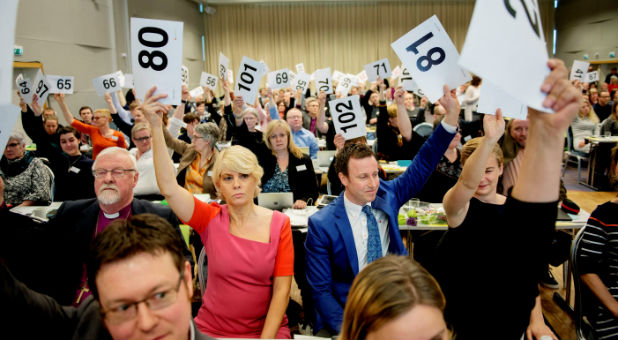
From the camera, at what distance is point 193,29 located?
54.2ft

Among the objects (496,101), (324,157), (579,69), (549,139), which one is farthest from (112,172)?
(579,69)

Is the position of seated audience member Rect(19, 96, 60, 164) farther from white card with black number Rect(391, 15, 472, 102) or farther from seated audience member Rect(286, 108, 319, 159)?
white card with black number Rect(391, 15, 472, 102)

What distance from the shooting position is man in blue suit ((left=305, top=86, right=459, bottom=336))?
6.93ft

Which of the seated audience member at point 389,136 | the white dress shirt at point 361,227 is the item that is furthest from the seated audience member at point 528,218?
the seated audience member at point 389,136

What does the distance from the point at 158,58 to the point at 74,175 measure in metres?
2.61

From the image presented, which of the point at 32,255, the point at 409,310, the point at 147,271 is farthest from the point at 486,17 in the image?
the point at 32,255

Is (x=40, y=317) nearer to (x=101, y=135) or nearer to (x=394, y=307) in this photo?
(x=394, y=307)

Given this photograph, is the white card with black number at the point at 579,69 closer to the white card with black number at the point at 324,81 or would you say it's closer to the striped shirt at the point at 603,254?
the white card with black number at the point at 324,81

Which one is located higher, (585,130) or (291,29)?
(291,29)

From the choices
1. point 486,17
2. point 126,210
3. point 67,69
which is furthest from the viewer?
point 67,69

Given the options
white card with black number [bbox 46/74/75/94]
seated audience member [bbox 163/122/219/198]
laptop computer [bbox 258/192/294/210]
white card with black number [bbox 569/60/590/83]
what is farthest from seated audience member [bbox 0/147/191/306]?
white card with black number [bbox 569/60/590/83]

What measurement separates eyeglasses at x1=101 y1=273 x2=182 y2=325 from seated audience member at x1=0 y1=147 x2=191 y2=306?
3.85ft

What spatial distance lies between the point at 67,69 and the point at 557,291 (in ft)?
33.0

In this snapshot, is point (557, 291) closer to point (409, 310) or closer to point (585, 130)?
point (409, 310)
